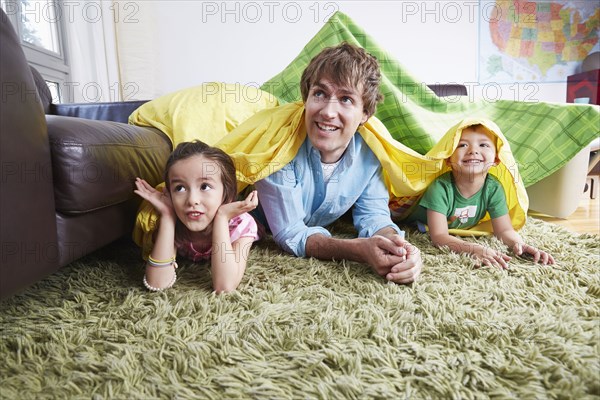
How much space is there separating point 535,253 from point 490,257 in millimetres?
117

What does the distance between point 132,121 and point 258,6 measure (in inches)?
72.2

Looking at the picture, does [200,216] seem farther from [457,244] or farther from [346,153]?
[457,244]

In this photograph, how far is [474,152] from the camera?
1087mm

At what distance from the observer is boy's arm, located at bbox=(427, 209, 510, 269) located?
94cm

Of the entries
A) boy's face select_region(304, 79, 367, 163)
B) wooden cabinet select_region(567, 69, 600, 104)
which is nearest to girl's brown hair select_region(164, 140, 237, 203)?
boy's face select_region(304, 79, 367, 163)

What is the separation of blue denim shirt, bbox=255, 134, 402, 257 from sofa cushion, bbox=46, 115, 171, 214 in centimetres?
31

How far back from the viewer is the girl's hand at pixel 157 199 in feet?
2.76

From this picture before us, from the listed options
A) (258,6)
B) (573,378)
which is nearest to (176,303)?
(573,378)

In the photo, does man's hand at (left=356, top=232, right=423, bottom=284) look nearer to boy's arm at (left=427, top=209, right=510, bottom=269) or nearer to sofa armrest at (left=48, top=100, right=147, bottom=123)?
boy's arm at (left=427, top=209, right=510, bottom=269)

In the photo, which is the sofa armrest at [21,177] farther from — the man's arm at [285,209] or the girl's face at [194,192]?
the man's arm at [285,209]

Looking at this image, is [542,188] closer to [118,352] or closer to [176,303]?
[176,303]

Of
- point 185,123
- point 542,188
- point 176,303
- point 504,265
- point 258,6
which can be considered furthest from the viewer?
point 258,6

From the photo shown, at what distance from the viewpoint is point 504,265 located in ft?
3.01

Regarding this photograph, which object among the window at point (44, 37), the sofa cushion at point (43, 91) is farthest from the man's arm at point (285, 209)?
the window at point (44, 37)
